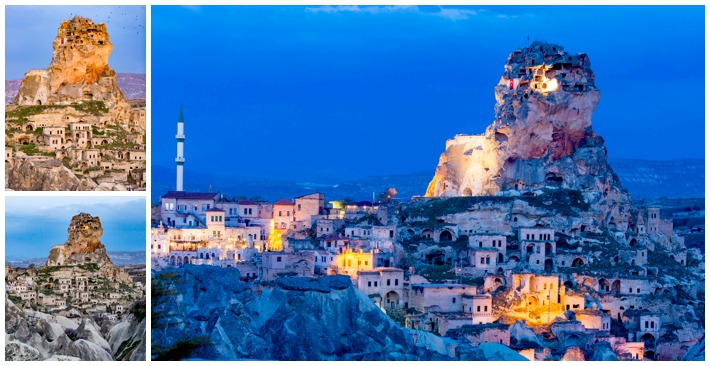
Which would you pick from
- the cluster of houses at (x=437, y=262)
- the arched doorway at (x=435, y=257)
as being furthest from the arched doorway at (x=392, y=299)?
the arched doorway at (x=435, y=257)

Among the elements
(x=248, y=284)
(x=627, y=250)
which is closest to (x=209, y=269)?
(x=248, y=284)

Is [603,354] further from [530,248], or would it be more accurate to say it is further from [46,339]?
[46,339]

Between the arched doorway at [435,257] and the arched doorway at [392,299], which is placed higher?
the arched doorway at [435,257]

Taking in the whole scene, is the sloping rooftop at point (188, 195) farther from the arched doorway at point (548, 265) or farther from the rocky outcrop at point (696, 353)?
the rocky outcrop at point (696, 353)

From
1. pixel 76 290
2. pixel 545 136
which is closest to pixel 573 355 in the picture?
pixel 76 290

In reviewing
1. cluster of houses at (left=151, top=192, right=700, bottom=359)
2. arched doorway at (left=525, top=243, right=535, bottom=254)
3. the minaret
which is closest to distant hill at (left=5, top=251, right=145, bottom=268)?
cluster of houses at (left=151, top=192, right=700, bottom=359)

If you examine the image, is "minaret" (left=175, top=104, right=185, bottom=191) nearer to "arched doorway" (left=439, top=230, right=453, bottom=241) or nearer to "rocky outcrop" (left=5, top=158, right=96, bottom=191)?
"arched doorway" (left=439, top=230, right=453, bottom=241)
